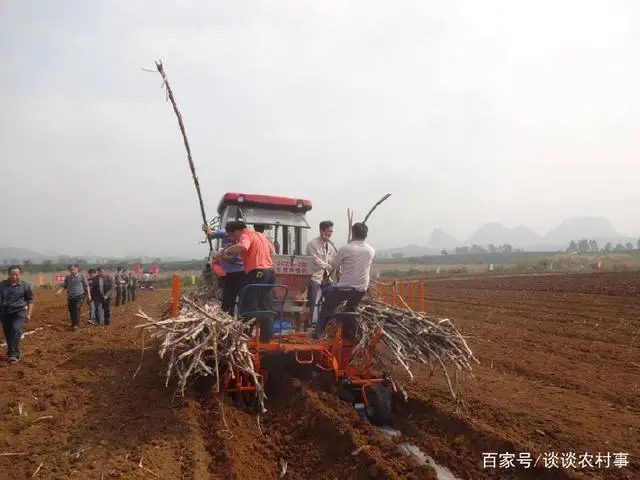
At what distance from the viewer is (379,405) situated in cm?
569

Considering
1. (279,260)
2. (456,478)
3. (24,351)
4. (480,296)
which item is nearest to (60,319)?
(24,351)

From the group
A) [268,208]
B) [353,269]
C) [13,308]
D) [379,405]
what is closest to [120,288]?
[13,308]

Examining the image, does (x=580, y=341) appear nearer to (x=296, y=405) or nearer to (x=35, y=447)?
(x=296, y=405)

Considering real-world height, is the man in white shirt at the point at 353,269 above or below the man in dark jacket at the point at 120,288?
above

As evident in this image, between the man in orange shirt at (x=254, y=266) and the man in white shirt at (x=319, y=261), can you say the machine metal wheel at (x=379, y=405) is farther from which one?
the man in white shirt at (x=319, y=261)

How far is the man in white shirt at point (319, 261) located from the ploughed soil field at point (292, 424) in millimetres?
1439

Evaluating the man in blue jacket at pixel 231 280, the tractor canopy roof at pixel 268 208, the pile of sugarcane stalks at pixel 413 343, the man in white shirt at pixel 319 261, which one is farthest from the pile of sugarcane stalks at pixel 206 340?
the tractor canopy roof at pixel 268 208

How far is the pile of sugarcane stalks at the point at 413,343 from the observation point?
19.4 ft

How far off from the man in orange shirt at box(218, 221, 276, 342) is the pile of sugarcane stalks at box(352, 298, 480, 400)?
1.09 m

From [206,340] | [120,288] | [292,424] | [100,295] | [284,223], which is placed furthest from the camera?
[120,288]

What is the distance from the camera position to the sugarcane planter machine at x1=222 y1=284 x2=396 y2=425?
571 centimetres

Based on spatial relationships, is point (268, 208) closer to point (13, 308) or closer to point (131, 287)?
point (13, 308)

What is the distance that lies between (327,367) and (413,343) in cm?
104

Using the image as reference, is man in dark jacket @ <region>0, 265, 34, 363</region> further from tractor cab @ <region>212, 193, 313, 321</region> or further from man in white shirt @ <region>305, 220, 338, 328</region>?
man in white shirt @ <region>305, 220, 338, 328</region>
